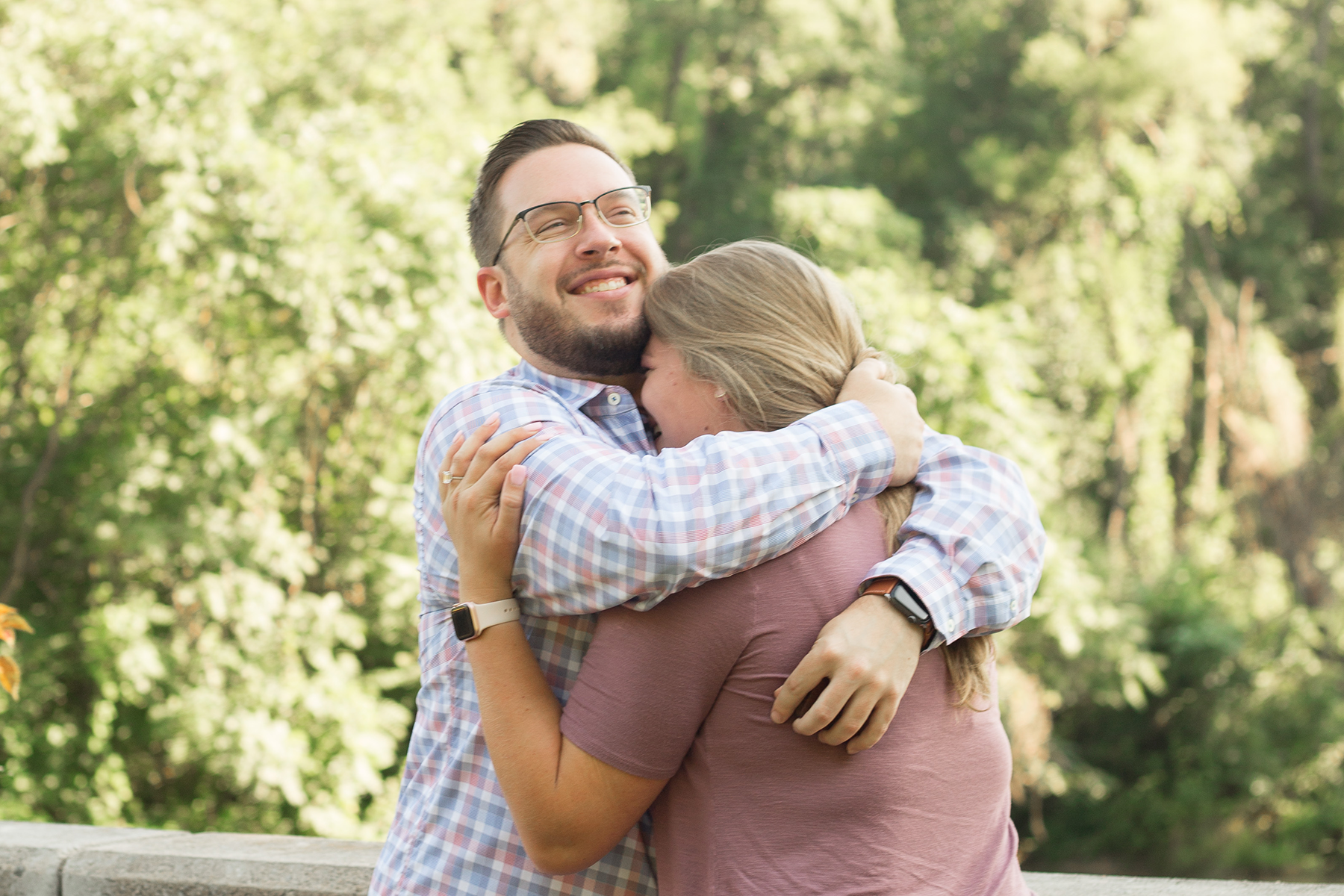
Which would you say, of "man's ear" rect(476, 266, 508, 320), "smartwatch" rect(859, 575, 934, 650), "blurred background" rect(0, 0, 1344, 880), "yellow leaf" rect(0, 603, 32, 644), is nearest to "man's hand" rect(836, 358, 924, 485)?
"smartwatch" rect(859, 575, 934, 650)

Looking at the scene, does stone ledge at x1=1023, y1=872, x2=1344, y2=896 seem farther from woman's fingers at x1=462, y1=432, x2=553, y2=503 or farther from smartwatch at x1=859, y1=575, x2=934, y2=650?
woman's fingers at x1=462, y1=432, x2=553, y2=503

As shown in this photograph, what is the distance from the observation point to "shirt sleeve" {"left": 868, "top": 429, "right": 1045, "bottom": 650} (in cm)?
131

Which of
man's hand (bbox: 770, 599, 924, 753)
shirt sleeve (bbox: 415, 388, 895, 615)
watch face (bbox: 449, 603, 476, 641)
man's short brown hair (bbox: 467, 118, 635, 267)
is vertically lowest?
man's hand (bbox: 770, 599, 924, 753)

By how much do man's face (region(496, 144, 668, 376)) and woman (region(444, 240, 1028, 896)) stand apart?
1.37ft

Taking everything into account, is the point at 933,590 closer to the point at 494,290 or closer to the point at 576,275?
the point at 576,275

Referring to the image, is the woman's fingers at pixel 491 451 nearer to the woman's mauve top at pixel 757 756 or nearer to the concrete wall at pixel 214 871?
the woman's mauve top at pixel 757 756

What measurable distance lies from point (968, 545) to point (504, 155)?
989 millimetres

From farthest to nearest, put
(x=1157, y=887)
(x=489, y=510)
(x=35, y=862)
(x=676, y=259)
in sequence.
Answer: (x=676, y=259), (x=35, y=862), (x=1157, y=887), (x=489, y=510)

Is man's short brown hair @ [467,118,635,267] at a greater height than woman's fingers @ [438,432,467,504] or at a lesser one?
greater

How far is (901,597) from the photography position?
4.17 ft

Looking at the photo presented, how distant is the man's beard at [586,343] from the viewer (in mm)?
1727

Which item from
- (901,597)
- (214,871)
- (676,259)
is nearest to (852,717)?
(901,597)

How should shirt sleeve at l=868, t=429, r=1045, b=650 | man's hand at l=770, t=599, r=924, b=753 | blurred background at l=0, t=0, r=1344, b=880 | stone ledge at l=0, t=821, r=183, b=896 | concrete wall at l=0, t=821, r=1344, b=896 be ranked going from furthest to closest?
blurred background at l=0, t=0, r=1344, b=880, stone ledge at l=0, t=821, r=183, b=896, concrete wall at l=0, t=821, r=1344, b=896, shirt sleeve at l=868, t=429, r=1045, b=650, man's hand at l=770, t=599, r=924, b=753

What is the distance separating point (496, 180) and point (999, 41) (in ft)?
65.0
